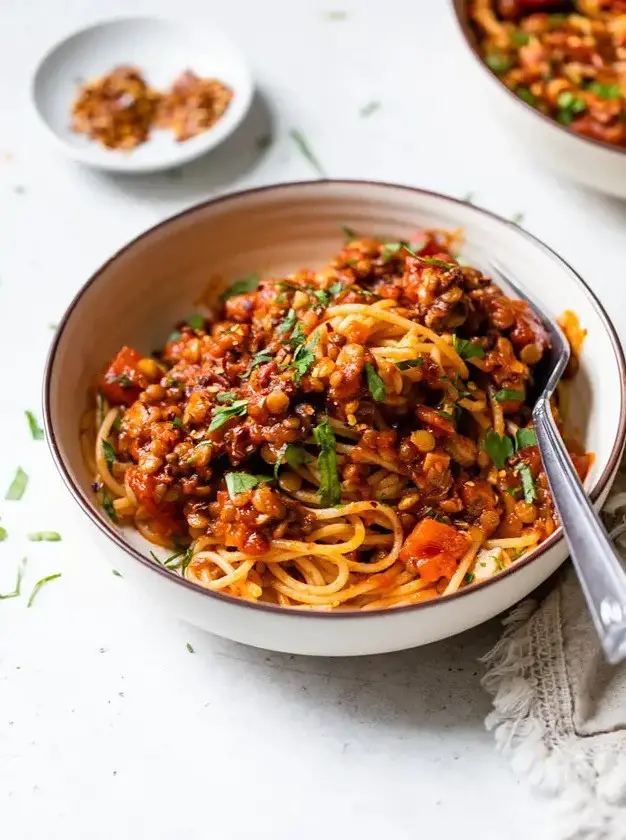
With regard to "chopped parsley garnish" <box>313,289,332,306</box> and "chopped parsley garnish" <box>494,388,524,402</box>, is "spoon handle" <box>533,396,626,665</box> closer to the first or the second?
"chopped parsley garnish" <box>494,388,524,402</box>

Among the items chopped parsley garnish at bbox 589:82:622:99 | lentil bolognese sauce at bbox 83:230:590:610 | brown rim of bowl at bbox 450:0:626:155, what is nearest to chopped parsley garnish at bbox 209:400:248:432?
lentil bolognese sauce at bbox 83:230:590:610

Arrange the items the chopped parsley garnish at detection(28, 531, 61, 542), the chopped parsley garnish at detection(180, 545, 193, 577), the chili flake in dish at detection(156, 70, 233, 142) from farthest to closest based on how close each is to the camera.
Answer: the chili flake in dish at detection(156, 70, 233, 142), the chopped parsley garnish at detection(28, 531, 61, 542), the chopped parsley garnish at detection(180, 545, 193, 577)

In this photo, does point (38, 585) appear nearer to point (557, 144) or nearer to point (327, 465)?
point (327, 465)

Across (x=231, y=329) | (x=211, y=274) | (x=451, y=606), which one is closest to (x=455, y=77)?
(x=211, y=274)

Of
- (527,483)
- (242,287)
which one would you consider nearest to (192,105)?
(242,287)

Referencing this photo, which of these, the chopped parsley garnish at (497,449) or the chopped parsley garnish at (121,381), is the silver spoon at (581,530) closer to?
the chopped parsley garnish at (497,449)
